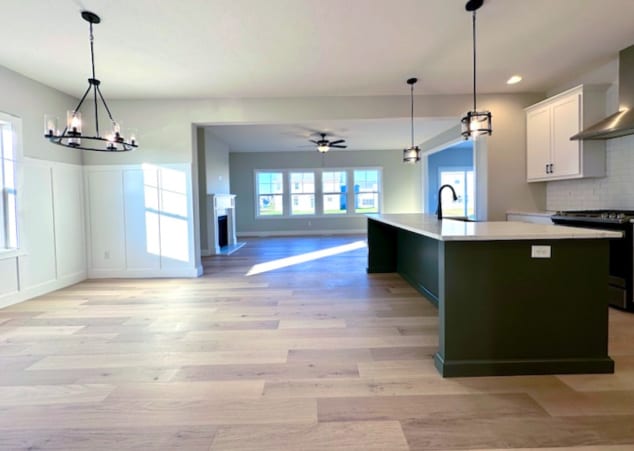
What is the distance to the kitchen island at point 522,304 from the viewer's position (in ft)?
6.89

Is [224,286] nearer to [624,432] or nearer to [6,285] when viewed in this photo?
[6,285]

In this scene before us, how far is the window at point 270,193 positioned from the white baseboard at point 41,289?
642cm

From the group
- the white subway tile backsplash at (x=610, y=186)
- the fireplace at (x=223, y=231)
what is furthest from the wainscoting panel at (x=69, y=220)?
the white subway tile backsplash at (x=610, y=186)

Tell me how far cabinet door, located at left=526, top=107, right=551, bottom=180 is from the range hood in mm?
815

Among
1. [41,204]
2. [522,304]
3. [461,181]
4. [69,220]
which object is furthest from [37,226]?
[461,181]

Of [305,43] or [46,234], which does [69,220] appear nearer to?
[46,234]

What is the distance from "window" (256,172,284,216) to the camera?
11078 millimetres

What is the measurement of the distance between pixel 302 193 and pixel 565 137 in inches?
307

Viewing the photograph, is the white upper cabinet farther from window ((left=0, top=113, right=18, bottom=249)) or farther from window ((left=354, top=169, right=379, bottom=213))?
window ((left=0, top=113, right=18, bottom=249))

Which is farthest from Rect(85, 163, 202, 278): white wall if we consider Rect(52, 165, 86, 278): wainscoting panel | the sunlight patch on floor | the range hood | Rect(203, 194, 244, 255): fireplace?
the range hood

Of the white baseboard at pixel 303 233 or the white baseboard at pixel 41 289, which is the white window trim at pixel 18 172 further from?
the white baseboard at pixel 303 233

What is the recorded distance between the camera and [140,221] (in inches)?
203

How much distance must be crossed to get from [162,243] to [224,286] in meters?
1.37

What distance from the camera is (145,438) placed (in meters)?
1.63
